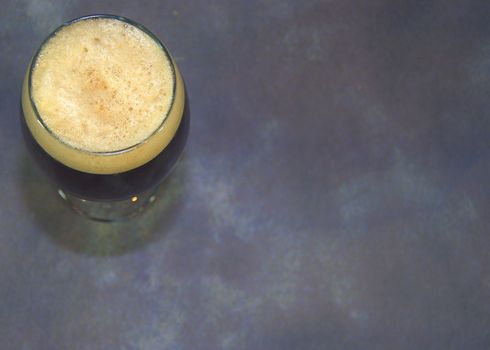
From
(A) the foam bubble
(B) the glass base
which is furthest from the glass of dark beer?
(B) the glass base

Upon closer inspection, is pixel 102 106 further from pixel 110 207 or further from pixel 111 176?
pixel 110 207

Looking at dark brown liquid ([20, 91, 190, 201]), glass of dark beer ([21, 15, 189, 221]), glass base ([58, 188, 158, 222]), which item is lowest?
glass base ([58, 188, 158, 222])

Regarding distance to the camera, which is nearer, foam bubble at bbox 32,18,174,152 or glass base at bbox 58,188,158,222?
foam bubble at bbox 32,18,174,152

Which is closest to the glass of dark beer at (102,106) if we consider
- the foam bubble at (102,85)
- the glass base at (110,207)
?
the foam bubble at (102,85)

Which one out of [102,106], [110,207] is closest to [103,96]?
[102,106]

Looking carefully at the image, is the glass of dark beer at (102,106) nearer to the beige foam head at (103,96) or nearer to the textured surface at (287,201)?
the beige foam head at (103,96)

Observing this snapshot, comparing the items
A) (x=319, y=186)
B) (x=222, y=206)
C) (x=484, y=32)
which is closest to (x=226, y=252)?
(x=222, y=206)

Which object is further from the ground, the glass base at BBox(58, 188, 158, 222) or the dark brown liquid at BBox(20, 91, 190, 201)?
the dark brown liquid at BBox(20, 91, 190, 201)

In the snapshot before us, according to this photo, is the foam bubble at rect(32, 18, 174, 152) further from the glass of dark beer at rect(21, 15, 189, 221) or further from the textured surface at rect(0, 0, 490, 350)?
the textured surface at rect(0, 0, 490, 350)
